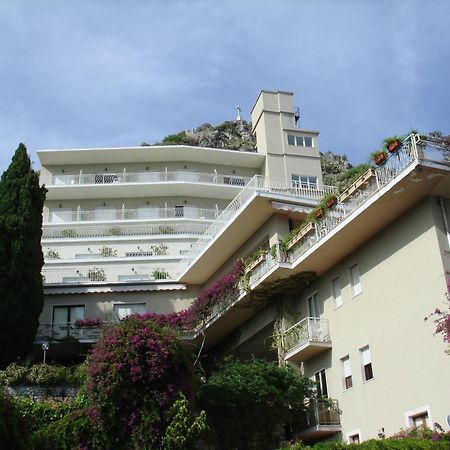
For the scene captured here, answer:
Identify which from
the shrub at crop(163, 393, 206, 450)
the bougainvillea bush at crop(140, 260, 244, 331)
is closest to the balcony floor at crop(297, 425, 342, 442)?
the shrub at crop(163, 393, 206, 450)

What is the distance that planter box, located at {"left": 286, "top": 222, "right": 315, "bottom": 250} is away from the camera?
2405cm

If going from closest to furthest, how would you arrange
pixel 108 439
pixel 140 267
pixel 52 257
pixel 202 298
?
1. pixel 108 439
2. pixel 202 298
3. pixel 140 267
4. pixel 52 257

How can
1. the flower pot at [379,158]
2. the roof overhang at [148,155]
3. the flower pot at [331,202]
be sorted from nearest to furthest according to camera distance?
the flower pot at [379,158]
the flower pot at [331,202]
the roof overhang at [148,155]

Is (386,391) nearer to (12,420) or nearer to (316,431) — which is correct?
(316,431)

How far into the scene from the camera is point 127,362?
20672mm

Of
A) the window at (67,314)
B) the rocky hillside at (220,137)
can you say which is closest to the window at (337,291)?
the window at (67,314)

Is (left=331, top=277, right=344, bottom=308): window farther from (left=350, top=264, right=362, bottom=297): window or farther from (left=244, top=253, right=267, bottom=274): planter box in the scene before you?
(left=244, top=253, right=267, bottom=274): planter box

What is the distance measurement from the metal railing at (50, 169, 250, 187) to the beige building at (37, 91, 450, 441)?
0.48 meters

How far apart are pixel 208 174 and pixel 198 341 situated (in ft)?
57.8

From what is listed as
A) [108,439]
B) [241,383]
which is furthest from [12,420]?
[241,383]

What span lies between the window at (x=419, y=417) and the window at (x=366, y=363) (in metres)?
2.41

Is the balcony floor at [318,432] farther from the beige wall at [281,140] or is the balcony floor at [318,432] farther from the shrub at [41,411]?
the beige wall at [281,140]

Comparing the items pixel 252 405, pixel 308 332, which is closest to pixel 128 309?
pixel 252 405

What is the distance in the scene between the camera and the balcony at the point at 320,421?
22.9m
